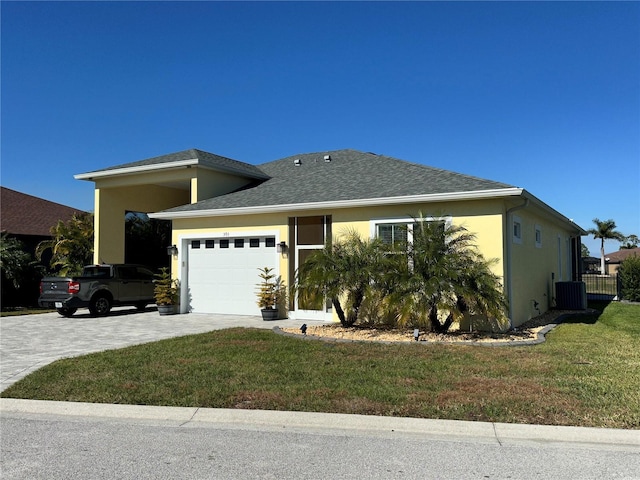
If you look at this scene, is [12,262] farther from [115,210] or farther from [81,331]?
[81,331]

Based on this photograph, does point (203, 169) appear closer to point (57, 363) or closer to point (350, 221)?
point (350, 221)

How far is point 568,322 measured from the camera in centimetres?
1318

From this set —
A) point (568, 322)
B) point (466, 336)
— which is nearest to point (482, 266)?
point (466, 336)

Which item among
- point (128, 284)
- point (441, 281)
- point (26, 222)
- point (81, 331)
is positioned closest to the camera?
point (441, 281)

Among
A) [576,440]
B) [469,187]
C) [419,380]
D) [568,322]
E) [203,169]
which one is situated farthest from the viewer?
[203,169]

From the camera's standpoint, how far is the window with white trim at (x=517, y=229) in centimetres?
1216

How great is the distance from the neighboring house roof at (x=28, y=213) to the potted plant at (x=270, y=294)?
Result: 15.2 metres

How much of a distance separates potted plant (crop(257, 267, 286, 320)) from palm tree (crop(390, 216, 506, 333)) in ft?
15.8

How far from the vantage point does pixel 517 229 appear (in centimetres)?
1264

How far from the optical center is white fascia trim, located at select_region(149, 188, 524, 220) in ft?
36.0

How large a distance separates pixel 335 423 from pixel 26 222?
24970 mm

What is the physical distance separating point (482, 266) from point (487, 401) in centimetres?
Result: 489

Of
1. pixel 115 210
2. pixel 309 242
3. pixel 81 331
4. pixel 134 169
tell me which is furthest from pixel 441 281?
pixel 115 210

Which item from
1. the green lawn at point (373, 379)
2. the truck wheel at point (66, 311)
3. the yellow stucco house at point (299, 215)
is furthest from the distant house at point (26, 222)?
the green lawn at point (373, 379)
